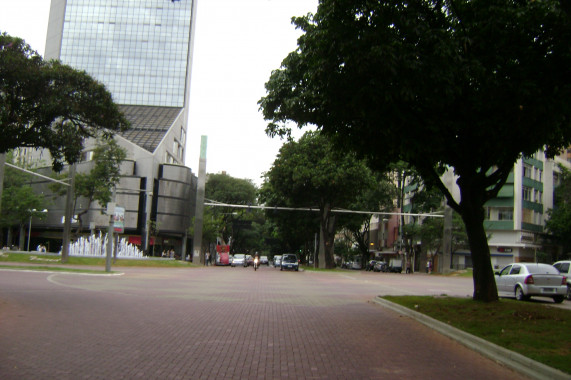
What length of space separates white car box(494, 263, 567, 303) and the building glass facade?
8039 cm

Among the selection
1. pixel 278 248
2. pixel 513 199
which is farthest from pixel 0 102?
pixel 278 248

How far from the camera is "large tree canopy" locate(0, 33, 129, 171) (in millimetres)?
14289

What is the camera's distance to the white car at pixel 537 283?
704 inches

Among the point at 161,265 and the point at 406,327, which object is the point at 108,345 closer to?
the point at 406,327

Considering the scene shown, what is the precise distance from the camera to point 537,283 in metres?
17.9

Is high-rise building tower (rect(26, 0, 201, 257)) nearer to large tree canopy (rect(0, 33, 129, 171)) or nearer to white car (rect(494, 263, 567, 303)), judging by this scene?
large tree canopy (rect(0, 33, 129, 171))

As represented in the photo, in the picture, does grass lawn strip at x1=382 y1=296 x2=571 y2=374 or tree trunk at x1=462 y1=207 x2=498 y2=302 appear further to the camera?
tree trunk at x1=462 y1=207 x2=498 y2=302

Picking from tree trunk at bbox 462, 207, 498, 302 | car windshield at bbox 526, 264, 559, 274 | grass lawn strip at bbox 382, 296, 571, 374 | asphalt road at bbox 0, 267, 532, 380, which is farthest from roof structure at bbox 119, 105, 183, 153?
grass lawn strip at bbox 382, 296, 571, 374

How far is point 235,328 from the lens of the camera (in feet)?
32.8

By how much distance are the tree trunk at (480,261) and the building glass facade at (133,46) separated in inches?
3276

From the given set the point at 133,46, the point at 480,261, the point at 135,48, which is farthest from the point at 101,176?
the point at 133,46

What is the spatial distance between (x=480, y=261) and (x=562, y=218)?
46.4 meters

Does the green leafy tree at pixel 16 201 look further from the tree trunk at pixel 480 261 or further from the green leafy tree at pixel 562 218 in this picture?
the green leafy tree at pixel 562 218

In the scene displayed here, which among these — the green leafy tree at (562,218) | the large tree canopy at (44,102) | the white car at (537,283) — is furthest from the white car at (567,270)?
the green leafy tree at (562,218)
